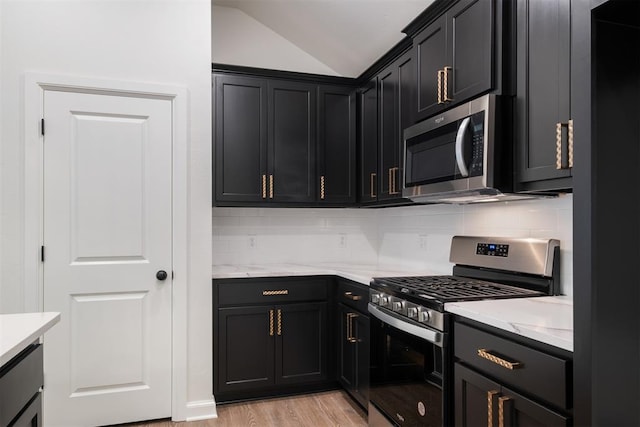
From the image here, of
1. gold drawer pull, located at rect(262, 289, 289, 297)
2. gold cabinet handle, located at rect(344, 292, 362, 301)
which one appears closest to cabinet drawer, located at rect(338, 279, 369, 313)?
gold cabinet handle, located at rect(344, 292, 362, 301)

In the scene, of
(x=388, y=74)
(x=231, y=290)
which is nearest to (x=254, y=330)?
(x=231, y=290)

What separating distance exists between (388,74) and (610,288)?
2.18 m

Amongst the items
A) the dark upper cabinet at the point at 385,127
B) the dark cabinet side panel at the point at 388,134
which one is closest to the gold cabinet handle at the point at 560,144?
the dark upper cabinet at the point at 385,127

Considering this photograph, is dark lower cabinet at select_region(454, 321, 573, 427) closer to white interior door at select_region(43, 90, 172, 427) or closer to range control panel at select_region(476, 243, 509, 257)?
range control panel at select_region(476, 243, 509, 257)

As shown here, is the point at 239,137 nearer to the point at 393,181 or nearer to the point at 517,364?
the point at 393,181

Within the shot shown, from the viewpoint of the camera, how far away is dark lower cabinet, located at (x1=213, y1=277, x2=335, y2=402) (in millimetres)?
2977

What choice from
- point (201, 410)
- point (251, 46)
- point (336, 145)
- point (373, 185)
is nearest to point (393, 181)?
point (373, 185)

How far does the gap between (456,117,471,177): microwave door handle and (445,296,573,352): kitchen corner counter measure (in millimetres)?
613

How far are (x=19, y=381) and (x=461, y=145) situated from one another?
6.25 feet

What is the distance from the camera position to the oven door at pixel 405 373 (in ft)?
6.32

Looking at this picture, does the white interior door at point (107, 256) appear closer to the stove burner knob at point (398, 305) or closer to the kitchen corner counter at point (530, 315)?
the stove burner knob at point (398, 305)

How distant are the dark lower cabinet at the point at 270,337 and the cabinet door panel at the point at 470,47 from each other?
166cm

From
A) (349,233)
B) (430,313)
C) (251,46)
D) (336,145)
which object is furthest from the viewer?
(349,233)

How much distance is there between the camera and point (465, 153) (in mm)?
2061
